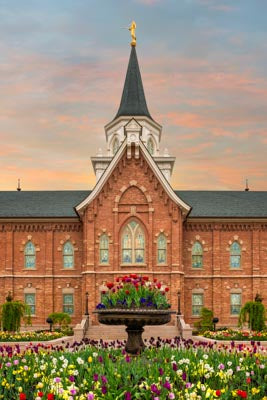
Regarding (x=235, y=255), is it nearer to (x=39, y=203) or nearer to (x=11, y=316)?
(x=39, y=203)

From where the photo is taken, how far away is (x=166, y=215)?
1778 inches

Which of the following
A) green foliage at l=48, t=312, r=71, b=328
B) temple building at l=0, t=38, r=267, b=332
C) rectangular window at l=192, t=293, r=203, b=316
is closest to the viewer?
temple building at l=0, t=38, r=267, b=332

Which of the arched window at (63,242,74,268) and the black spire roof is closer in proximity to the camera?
the arched window at (63,242,74,268)

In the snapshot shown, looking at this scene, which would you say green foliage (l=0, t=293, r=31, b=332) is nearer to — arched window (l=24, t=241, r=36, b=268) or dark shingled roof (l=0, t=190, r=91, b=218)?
arched window (l=24, t=241, r=36, b=268)

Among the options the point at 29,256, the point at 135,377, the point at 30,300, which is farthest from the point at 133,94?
the point at 135,377

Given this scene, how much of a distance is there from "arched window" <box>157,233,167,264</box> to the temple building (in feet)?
0.21

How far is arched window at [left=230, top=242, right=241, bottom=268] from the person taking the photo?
159 feet

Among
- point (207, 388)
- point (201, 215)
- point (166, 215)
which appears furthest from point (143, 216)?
point (207, 388)

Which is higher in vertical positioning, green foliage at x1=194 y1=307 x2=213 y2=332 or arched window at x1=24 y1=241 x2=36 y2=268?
arched window at x1=24 y1=241 x2=36 y2=268

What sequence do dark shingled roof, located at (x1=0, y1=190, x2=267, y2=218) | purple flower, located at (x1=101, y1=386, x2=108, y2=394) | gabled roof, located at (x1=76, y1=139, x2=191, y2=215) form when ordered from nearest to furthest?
purple flower, located at (x1=101, y1=386, x2=108, y2=394), gabled roof, located at (x1=76, y1=139, x2=191, y2=215), dark shingled roof, located at (x1=0, y1=190, x2=267, y2=218)

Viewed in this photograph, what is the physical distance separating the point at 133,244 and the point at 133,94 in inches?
722

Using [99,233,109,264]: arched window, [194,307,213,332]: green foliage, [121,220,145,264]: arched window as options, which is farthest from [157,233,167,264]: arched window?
[194,307,213,332]: green foliage

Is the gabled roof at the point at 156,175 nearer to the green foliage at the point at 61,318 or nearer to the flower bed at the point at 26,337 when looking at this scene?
the green foliage at the point at 61,318

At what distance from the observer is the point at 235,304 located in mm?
47938
